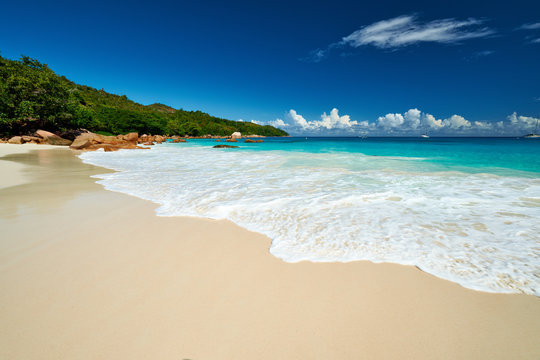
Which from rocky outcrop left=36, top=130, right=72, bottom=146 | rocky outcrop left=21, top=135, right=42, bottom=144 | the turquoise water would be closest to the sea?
the turquoise water

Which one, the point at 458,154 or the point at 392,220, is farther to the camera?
the point at 458,154

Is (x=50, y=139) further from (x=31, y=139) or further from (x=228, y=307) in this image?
(x=228, y=307)

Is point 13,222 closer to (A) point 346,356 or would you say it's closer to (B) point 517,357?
(A) point 346,356

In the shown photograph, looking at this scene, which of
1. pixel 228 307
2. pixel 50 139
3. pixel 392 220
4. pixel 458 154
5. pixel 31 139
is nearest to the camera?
pixel 228 307

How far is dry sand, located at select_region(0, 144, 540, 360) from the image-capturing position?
1.62 meters

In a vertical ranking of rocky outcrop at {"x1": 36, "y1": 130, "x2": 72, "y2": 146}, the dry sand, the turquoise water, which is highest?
rocky outcrop at {"x1": 36, "y1": 130, "x2": 72, "y2": 146}

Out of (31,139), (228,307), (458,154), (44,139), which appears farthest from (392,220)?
(31,139)

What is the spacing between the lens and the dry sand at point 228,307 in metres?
1.62

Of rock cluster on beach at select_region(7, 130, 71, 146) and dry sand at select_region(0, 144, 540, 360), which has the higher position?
rock cluster on beach at select_region(7, 130, 71, 146)

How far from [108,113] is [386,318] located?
73.3 m

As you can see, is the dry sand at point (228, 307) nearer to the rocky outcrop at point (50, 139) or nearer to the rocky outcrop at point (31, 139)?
the rocky outcrop at point (50, 139)

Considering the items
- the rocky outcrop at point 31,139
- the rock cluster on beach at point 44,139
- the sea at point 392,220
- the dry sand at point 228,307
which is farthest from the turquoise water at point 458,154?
the rocky outcrop at point 31,139

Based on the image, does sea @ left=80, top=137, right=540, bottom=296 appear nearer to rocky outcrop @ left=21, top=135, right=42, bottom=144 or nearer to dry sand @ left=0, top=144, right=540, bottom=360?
dry sand @ left=0, top=144, right=540, bottom=360

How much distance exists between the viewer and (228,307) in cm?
203
